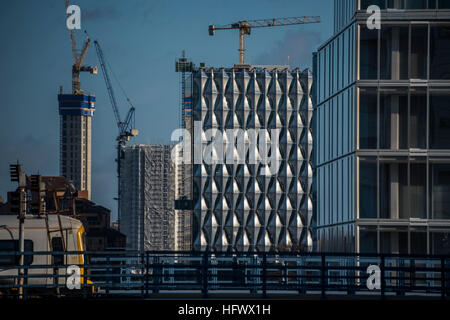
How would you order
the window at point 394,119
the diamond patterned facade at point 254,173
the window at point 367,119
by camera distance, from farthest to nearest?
the diamond patterned facade at point 254,173
the window at point 367,119
the window at point 394,119

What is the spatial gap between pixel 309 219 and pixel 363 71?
471ft

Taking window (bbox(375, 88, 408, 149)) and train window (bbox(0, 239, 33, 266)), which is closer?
train window (bbox(0, 239, 33, 266))

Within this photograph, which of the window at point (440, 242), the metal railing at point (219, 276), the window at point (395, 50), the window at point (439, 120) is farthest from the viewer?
the window at point (395, 50)

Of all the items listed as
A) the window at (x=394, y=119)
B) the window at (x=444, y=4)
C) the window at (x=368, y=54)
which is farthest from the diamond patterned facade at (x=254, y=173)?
the window at (x=444, y=4)

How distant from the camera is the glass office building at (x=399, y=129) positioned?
46062 mm

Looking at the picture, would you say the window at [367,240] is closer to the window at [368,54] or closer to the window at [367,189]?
the window at [367,189]

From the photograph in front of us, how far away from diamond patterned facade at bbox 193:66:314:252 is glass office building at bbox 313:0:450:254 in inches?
5371

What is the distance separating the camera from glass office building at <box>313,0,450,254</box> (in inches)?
1813

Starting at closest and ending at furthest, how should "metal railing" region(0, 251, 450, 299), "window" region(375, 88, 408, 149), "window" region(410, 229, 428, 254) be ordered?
"metal railing" region(0, 251, 450, 299)
"window" region(410, 229, 428, 254)
"window" region(375, 88, 408, 149)

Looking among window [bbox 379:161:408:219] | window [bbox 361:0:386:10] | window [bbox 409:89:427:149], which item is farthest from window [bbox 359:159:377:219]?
window [bbox 361:0:386:10]

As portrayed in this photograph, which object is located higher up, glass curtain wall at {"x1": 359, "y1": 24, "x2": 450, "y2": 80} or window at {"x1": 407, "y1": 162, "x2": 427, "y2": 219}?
glass curtain wall at {"x1": 359, "y1": 24, "x2": 450, "y2": 80}

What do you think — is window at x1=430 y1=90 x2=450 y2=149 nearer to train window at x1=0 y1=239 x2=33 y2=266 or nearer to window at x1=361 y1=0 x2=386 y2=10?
window at x1=361 y1=0 x2=386 y2=10

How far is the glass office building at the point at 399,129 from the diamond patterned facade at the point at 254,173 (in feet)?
448

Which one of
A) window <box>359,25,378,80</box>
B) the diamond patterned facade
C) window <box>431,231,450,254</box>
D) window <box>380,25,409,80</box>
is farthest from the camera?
the diamond patterned facade
